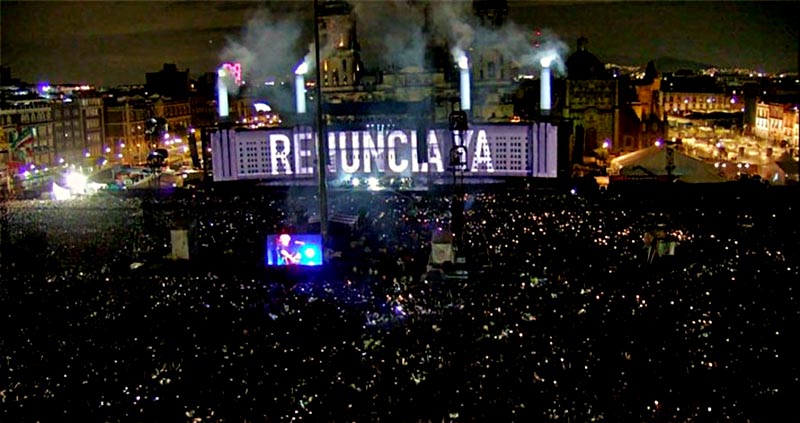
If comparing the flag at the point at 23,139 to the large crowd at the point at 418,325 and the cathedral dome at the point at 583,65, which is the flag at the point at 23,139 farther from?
the cathedral dome at the point at 583,65

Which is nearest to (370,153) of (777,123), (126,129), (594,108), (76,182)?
(76,182)

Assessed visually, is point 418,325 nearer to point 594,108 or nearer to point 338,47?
point 594,108

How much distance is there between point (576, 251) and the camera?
1959 cm

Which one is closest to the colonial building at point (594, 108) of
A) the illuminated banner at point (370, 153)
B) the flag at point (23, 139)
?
the illuminated banner at point (370, 153)

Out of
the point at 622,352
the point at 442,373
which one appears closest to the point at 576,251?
the point at 622,352

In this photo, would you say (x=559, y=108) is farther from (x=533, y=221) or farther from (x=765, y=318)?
(x=765, y=318)

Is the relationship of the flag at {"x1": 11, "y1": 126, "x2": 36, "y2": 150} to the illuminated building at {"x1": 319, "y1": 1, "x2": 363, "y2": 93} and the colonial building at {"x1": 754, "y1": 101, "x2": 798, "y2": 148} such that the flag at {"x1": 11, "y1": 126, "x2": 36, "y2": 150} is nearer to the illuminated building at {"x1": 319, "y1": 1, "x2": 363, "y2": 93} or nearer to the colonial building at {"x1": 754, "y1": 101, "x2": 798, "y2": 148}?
the illuminated building at {"x1": 319, "y1": 1, "x2": 363, "y2": 93}

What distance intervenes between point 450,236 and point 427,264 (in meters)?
0.95

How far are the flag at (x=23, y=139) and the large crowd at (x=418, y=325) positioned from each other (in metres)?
30.1

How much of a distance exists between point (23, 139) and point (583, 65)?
37164 millimetres

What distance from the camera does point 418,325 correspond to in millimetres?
14352

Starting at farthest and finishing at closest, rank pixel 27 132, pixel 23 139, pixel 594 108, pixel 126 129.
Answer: pixel 126 129, pixel 594 108, pixel 27 132, pixel 23 139

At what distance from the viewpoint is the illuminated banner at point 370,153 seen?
131ft

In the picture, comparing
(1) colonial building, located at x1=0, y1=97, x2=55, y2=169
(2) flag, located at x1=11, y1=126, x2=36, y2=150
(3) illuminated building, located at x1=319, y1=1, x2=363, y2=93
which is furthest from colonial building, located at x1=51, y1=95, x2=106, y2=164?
(3) illuminated building, located at x1=319, y1=1, x2=363, y2=93
